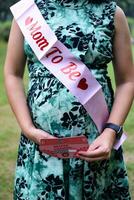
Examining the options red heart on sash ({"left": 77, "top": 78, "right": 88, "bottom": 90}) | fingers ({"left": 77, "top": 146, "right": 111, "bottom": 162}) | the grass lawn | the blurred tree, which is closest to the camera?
fingers ({"left": 77, "top": 146, "right": 111, "bottom": 162})

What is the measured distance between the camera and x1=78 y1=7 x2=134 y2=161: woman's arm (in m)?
1.95

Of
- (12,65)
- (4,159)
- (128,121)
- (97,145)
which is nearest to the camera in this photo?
(97,145)

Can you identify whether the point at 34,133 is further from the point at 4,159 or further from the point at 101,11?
the point at 4,159

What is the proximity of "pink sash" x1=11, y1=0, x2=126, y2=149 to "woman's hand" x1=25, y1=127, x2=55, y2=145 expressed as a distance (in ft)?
0.60

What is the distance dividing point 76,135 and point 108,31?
0.41m

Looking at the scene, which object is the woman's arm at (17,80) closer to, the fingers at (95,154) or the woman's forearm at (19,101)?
the woman's forearm at (19,101)

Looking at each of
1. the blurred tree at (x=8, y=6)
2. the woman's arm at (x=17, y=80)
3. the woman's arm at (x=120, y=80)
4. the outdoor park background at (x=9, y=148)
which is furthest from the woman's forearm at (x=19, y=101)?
the blurred tree at (x=8, y=6)

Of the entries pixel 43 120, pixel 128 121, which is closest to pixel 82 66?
pixel 43 120

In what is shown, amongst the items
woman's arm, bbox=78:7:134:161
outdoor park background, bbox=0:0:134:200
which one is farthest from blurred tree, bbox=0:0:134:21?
woman's arm, bbox=78:7:134:161

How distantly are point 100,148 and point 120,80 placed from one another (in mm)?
335

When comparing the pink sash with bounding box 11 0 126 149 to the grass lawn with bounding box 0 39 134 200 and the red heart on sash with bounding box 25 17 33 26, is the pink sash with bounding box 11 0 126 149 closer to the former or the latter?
the red heart on sash with bounding box 25 17 33 26

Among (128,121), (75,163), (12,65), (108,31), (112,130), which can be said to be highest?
(108,31)

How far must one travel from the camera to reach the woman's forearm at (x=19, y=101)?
1.98m

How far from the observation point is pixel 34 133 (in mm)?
1934
